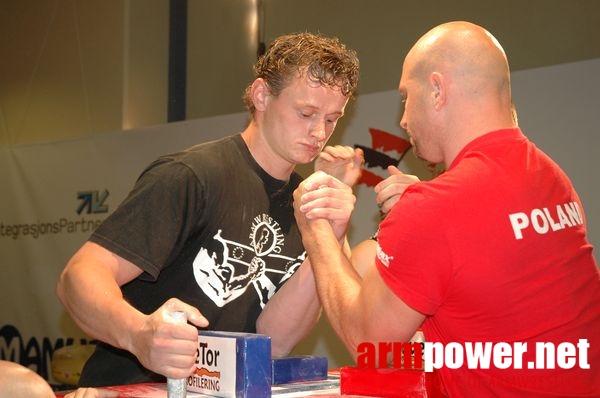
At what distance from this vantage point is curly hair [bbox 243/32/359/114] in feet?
5.98

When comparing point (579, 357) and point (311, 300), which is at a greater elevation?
point (311, 300)

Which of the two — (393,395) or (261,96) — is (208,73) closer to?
(261,96)

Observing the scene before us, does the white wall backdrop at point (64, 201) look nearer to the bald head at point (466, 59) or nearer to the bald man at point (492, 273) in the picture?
the bald head at point (466, 59)

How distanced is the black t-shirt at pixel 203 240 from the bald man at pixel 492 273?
0.43 metres

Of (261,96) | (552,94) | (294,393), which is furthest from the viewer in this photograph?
(552,94)

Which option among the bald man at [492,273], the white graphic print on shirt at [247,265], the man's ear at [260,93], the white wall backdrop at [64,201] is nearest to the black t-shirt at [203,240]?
the white graphic print on shirt at [247,265]

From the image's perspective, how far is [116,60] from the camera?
5043mm

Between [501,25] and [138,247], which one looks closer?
[138,247]

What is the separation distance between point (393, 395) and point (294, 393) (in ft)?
0.58

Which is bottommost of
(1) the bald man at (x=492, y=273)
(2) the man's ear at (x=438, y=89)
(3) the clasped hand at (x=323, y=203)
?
(1) the bald man at (x=492, y=273)

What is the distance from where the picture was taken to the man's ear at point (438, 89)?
4.44 ft

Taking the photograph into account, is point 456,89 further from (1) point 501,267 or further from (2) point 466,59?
(1) point 501,267

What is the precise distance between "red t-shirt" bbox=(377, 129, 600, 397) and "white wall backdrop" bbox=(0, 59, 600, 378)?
2.09 m

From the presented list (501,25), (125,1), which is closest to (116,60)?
(125,1)
